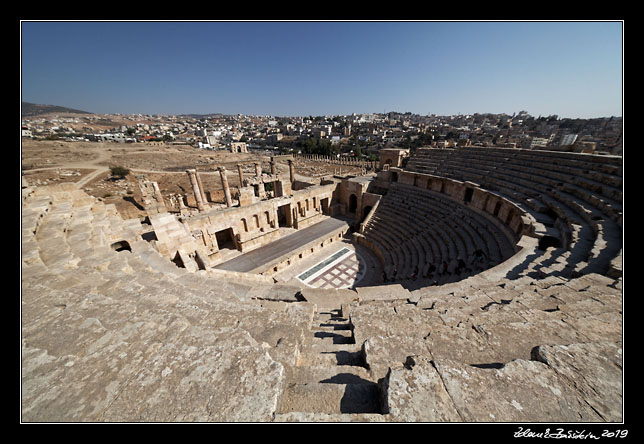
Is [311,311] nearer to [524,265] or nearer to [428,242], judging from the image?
[524,265]

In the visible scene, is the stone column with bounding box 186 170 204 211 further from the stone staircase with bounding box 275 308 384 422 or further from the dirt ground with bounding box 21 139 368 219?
the stone staircase with bounding box 275 308 384 422

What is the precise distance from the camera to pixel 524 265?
7363 mm

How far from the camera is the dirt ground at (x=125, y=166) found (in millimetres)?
26547

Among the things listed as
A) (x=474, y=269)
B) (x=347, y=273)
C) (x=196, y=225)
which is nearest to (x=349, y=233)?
(x=347, y=273)

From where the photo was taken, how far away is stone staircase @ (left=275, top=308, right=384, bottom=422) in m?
1.96

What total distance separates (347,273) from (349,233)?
5767 millimetres

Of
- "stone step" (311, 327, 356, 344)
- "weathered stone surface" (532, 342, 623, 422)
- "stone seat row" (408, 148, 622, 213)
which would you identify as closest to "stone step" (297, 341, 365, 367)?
"stone step" (311, 327, 356, 344)

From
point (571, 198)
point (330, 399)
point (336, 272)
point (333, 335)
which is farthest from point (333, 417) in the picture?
point (571, 198)

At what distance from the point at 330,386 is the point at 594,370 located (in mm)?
2849

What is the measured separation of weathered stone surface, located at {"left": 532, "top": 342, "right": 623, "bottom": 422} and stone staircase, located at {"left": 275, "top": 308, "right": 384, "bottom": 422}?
6.33 ft

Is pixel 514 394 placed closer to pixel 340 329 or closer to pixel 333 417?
pixel 333 417

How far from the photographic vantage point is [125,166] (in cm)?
4231

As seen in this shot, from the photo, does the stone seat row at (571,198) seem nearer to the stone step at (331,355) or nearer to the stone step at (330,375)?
the stone step at (331,355)

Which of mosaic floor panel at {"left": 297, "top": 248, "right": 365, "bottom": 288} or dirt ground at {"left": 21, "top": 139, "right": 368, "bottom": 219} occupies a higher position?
dirt ground at {"left": 21, "top": 139, "right": 368, "bottom": 219}
